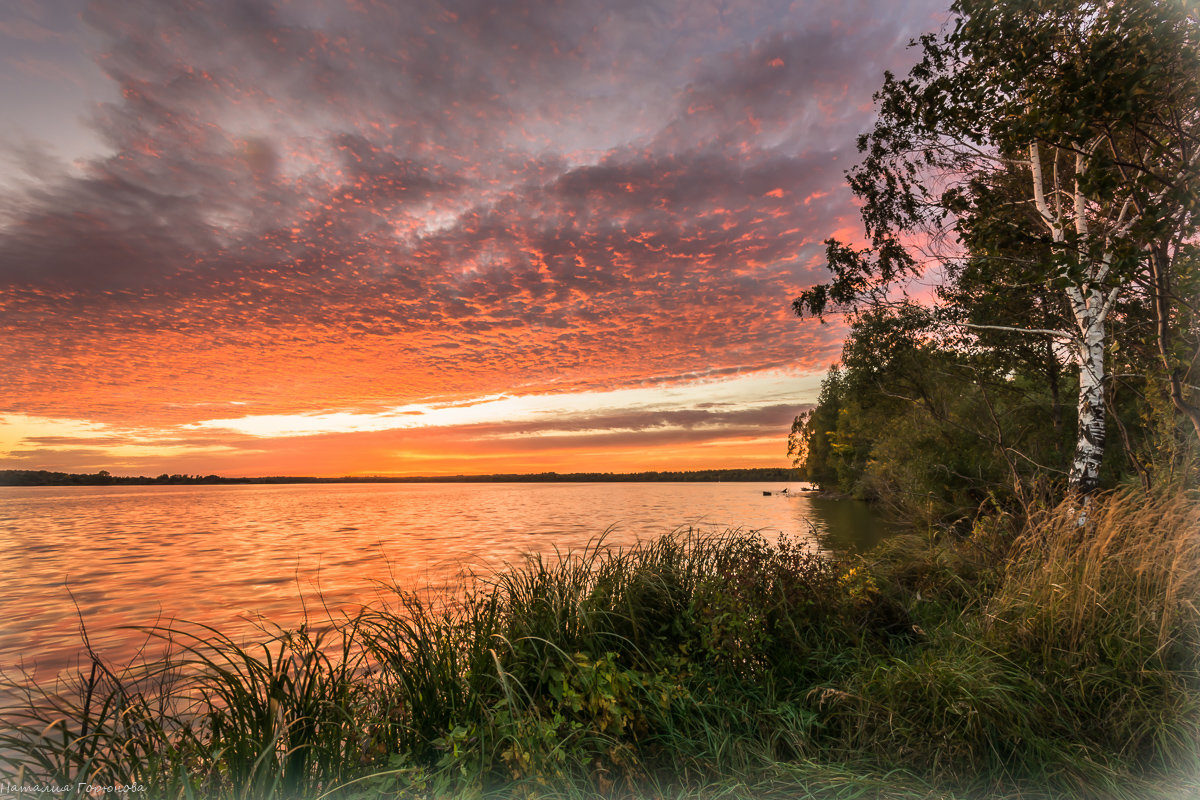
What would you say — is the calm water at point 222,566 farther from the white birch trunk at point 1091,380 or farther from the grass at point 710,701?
the white birch trunk at point 1091,380

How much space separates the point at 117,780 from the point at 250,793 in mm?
1362

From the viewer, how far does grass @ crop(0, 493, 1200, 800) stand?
3.50 metres

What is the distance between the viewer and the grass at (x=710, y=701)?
138 inches

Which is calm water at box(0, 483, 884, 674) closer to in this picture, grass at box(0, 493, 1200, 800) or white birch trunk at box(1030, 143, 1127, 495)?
grass at box(0, 493, 1200, 800)

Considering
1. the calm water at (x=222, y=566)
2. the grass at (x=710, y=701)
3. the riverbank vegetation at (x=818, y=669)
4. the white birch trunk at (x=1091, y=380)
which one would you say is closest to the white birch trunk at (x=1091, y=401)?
the white birch trunk at (x=1091, y=380)

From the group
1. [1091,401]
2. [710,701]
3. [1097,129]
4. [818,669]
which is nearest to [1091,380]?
[1091,401]

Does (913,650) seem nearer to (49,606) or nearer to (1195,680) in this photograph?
(1195,680)

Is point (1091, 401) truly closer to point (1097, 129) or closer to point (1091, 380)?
point (1091, 380)

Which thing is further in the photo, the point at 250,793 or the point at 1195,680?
the point at 1195,680

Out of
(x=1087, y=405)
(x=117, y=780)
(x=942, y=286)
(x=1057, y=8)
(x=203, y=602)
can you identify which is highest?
(x=1057, y=8)

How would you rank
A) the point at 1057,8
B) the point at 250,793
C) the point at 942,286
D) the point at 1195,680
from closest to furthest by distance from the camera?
1. the point at 250,793
2. the point at 1195,680
3. the point at 1057,8
4. the point at 942,286

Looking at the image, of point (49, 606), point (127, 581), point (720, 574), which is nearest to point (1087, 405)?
point (720, 574)

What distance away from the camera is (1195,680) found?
4207 mm

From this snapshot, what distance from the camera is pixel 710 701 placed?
4.88 meters
